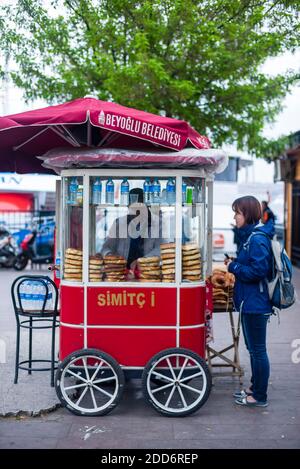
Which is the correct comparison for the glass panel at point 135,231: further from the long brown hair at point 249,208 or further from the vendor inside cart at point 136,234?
the long brown hair at point 249,208

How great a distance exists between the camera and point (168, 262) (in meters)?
6.45

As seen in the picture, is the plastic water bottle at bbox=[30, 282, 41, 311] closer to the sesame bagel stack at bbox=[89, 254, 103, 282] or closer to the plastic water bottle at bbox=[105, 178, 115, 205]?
the sesame bagel stack at bbox=[89, 254, 103, 282]

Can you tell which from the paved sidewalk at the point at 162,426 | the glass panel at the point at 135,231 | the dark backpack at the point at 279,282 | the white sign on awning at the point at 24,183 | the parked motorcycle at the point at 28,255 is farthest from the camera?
the white sign on awning at the point at 24,183

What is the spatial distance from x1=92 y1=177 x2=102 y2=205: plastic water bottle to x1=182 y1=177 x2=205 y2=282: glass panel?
70 cm

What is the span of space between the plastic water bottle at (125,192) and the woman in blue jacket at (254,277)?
0.92 meters

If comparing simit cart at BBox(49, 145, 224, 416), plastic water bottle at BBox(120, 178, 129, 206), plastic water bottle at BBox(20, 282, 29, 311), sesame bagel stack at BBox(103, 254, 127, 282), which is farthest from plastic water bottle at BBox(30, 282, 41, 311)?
plastic water bottle at BBox(120, 178, 129, 206)

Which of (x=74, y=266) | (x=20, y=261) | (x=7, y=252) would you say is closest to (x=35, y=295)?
(x=74, y=266)

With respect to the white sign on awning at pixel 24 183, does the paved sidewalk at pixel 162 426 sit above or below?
below

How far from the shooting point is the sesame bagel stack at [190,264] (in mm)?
6477

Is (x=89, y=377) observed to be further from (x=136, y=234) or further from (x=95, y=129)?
(x=95, y=129)

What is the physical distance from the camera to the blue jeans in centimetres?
636

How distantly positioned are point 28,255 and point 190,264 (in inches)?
535

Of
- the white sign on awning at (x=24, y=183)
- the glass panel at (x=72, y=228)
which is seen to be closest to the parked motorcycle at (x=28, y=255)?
the white sign on awning at (x=24, y=183)
